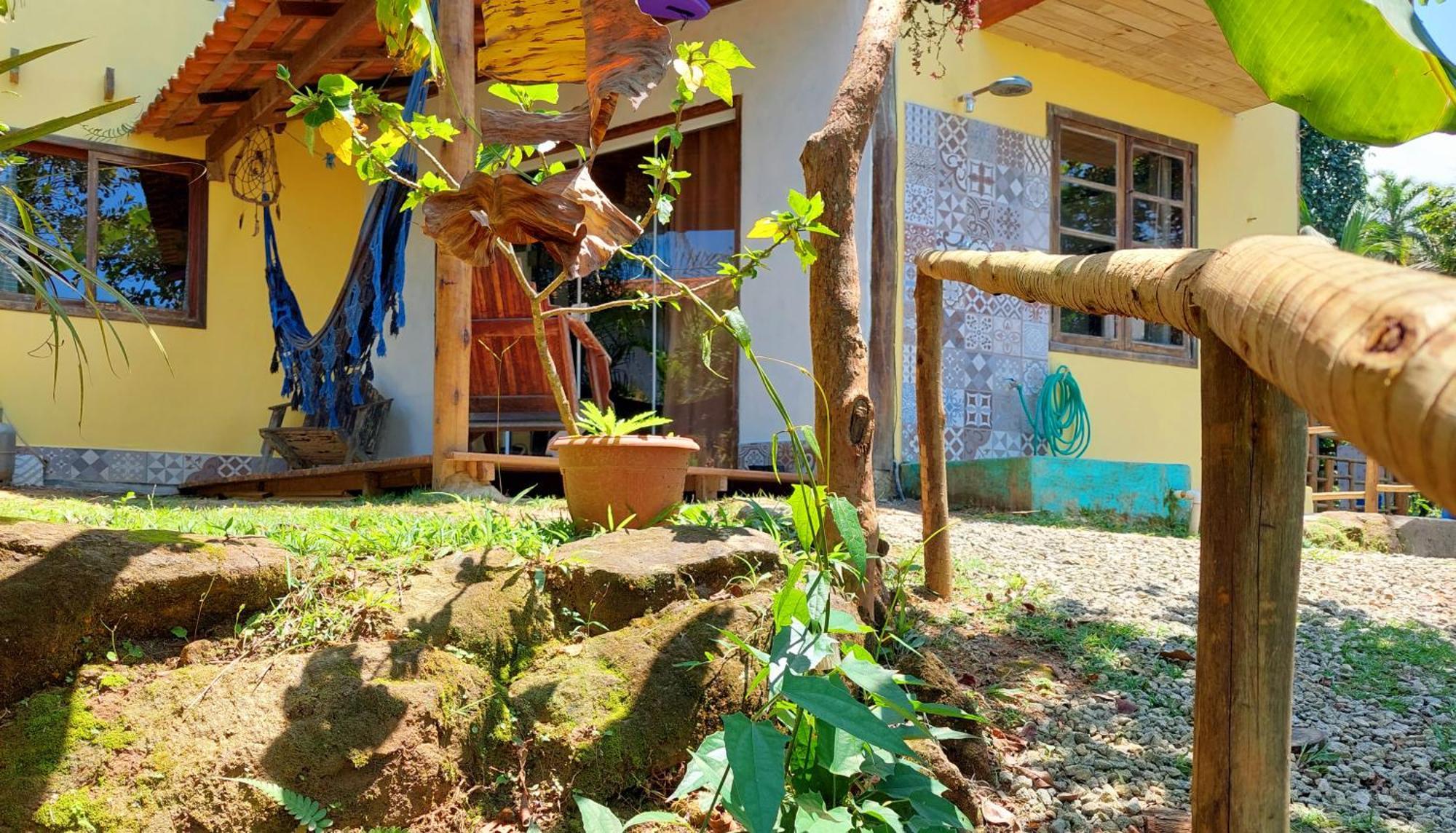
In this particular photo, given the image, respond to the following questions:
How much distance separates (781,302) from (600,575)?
421cm

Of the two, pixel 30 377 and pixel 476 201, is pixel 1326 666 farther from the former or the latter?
pixel 30 377

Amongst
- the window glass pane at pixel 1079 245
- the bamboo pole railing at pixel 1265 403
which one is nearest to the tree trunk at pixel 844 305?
the bamboo pole railing at pixel 1265 403

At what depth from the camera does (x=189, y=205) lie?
820 centimetres

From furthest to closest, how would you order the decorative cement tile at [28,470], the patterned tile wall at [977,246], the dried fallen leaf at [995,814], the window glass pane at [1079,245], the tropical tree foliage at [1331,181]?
1. the tropical tree foliage at [1331,181]
2. the window glass pane at [1079,245]
3. the decorative cement tile at [28,470]
4. the patterned tile wall at [977,246]
5. the dried fallen leaf at [995,814]

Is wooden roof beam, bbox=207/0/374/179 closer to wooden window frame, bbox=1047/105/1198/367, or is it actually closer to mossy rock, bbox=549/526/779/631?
mossy rock, bbox=549/526/779/631

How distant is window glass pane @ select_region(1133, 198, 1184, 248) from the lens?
26.2ft

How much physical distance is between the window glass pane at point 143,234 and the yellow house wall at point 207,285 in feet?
0.77

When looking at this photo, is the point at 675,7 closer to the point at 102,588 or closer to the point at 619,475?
the point at 619,475

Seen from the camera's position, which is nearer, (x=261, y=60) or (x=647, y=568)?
(x=647, y=568)

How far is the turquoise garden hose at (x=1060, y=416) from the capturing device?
699 centimetres

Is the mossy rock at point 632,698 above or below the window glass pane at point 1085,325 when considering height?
below

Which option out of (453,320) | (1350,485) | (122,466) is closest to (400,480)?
(453,320)

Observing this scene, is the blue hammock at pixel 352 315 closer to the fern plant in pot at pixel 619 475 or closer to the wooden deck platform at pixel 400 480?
the wooden deck platform at pixel 400 480

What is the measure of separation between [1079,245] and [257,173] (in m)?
5.91
